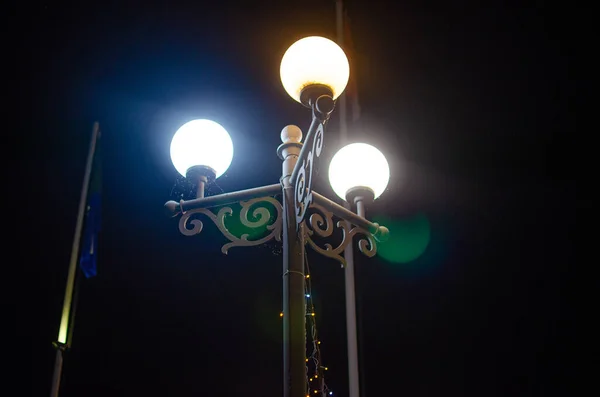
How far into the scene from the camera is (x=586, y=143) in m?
5.71

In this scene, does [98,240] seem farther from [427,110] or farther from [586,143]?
[586,143]

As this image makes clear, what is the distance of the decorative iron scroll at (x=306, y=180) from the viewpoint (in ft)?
7.21

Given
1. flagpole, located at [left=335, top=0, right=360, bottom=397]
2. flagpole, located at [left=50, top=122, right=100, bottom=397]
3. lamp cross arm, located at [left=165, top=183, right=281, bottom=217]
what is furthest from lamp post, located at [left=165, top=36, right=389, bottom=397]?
flagpole, located at [left=50, top=122, right=100, bottom=397]

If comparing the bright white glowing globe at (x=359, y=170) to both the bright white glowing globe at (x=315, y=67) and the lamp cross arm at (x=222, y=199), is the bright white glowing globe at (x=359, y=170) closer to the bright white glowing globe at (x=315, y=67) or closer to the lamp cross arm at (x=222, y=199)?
the lamp cross arm at (x=222, y=199)

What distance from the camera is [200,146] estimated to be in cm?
283

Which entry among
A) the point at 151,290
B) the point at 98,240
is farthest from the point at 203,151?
the point at 98,240

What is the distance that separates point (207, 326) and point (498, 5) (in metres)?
4.91

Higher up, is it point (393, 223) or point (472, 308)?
point (393, 223)

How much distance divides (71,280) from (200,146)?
4485 mm

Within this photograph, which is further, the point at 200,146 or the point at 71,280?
the point at 71,280

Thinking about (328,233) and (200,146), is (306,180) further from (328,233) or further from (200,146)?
(200,146)

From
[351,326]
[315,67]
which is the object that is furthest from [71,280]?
[315,67]

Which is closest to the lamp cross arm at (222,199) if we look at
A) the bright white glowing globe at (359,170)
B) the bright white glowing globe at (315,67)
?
the bright white glowing globe at (359,170)

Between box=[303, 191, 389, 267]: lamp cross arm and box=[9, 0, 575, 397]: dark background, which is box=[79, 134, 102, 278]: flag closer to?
box=[9, 0, 575, 397]: dark background
